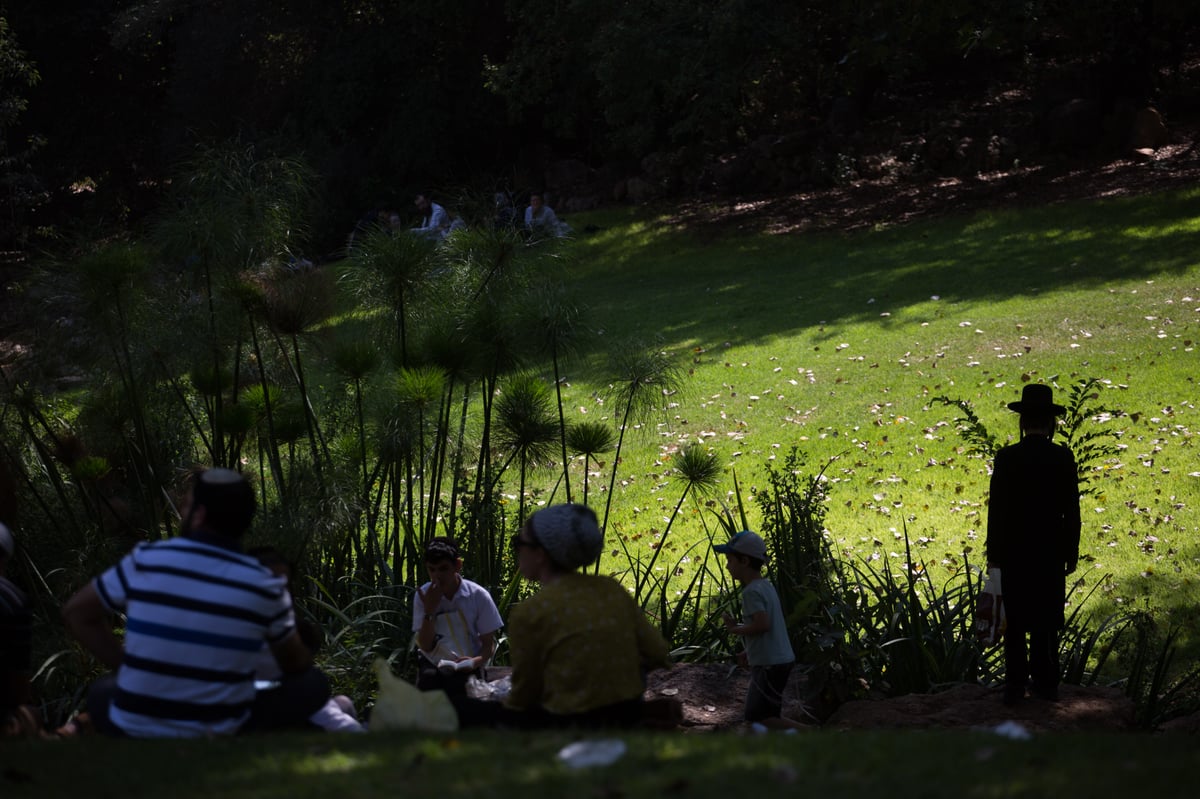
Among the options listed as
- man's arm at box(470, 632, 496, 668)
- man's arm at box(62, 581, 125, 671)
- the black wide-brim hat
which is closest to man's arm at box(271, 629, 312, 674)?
man's arm at box(62, 581, 125, 671)

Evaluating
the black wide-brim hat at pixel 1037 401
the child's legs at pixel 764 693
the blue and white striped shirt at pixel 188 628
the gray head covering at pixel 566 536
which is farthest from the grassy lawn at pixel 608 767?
the black wide-brim hat at pixel 1037 401

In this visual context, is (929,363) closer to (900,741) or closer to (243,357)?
(243,357)

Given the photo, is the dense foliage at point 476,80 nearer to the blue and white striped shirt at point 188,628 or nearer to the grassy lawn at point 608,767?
the grassy lawn at point 608,767

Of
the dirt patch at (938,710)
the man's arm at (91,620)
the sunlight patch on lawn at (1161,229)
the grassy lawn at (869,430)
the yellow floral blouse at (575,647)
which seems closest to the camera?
the grassy lawn at (869,430)

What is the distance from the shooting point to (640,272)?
22375 mm

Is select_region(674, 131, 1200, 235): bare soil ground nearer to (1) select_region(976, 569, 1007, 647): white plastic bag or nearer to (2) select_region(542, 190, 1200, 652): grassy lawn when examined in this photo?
(2) select_region(542, 190, 1200, 652): grassy lawn

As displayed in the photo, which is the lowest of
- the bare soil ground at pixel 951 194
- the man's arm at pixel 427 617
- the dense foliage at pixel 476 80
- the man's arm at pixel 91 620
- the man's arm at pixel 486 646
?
the man's arm at pixel 486 646

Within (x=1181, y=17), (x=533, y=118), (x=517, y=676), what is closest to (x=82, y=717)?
(x=517, y=676)

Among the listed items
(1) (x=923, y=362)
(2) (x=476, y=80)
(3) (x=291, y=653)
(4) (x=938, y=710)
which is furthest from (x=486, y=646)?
(2) (x=476, y=80)

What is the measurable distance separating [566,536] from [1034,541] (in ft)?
8.40

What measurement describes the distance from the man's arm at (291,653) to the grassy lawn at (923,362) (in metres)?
3.59

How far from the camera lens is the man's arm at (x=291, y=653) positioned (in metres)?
3.96

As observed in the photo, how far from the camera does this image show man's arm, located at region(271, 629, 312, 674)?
13.0 ft

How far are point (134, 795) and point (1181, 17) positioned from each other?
22970 millimetres
